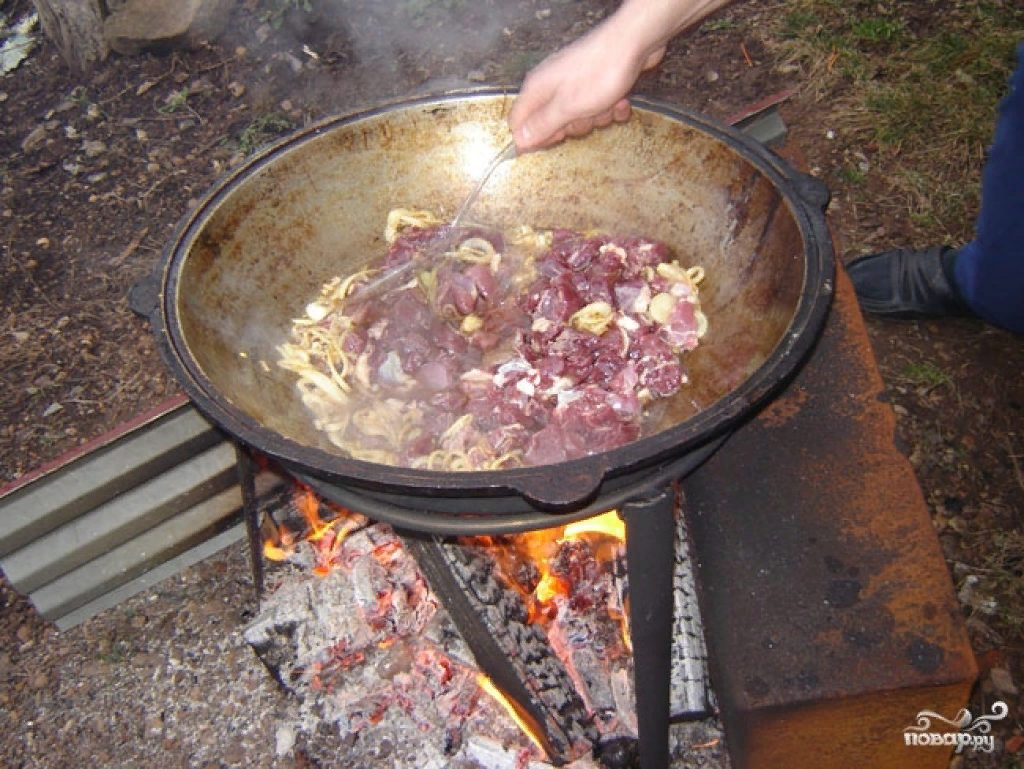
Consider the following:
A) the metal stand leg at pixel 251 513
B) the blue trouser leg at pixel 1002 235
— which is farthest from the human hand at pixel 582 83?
the metal stand leg at pixel 251 513

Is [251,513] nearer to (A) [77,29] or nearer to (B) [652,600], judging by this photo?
(B) [652,600]

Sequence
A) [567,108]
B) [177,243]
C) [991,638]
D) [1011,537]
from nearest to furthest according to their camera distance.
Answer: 1. [177,243]
2. [567,108]
3. [991,638]
4. [1011,537]

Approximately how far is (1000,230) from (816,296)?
2.37 m

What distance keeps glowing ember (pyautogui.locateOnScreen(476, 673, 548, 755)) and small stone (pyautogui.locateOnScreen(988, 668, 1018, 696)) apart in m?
2.04

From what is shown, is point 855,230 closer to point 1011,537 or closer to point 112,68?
point 1011,537

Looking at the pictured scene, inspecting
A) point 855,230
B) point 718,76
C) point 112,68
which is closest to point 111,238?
point 112,68

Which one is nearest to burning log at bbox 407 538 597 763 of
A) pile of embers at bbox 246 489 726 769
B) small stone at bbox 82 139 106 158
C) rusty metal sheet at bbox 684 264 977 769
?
pile of embers at bbox 246 489 726 769

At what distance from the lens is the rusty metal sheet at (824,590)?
273 centimetres

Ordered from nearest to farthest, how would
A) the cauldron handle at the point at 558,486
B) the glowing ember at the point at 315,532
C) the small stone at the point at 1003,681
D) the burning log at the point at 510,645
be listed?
the cauldron handle at the point at 558,486
the burning log at the point at 510,645
the small stone at the point at 1003,681
the glowing ember at the point at 315,532

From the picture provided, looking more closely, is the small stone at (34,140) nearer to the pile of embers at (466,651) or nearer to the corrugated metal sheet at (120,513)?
the corrugated metal sheet at (120,513)

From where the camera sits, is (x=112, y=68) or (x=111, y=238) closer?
(x=111, y=238)

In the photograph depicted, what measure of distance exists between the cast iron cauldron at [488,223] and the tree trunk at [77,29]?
14.7 feet

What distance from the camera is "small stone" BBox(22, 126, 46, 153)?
20.7 ft

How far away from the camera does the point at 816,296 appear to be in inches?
93.7
